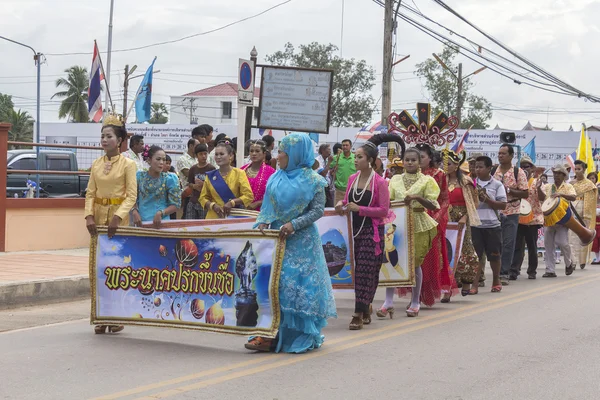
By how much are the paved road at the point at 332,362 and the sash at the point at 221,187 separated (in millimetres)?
1816

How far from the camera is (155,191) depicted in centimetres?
877

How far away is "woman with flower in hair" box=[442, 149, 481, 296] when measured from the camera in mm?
11422

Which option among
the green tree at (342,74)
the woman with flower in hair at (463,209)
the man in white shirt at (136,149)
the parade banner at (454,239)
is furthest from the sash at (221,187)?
the green tree at (342,74)

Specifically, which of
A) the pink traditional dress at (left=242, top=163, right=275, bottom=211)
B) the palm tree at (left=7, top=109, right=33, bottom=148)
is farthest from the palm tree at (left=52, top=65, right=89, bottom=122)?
the pink traditional dress at (left=242, top=163, right=275, bottom=211)

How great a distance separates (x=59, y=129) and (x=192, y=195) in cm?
3272

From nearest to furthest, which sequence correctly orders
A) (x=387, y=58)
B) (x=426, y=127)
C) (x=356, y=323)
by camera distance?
(x=356, y=323) → (x=426, y=127) → (x=387, y=58)

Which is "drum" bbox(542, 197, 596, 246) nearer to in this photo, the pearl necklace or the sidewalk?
the pearl necklace

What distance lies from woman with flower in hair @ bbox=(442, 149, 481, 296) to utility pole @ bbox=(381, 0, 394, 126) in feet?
33.7

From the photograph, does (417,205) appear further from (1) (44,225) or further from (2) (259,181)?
(1) (44,225)

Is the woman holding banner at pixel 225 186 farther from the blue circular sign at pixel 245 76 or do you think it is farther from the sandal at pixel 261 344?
the blue circular sign at pixel 245 76

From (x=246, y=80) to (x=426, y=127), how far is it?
9.48 feet

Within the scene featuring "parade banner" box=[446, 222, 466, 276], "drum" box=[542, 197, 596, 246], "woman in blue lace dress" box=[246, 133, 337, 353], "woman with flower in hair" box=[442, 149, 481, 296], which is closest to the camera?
"woman in blue lace dress" box=[246, 133, 337, 353]

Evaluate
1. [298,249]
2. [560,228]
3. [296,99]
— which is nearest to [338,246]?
[298,249]

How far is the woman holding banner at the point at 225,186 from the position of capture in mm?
9812
